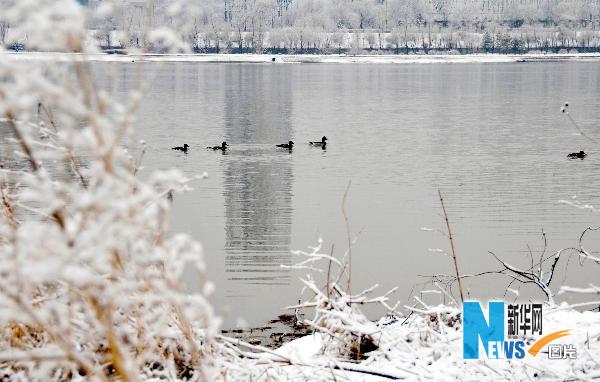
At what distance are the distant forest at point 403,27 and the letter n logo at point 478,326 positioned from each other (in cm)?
10095

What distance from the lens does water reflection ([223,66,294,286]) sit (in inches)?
498

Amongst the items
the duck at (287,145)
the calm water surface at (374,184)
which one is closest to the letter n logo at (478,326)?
the calm water surface at (374,184)

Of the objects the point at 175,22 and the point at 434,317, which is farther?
the point at 434,317

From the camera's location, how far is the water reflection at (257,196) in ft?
41.5

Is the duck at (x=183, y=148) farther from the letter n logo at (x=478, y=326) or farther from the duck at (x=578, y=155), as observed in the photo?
the letter n logo at (x=478, y=326)

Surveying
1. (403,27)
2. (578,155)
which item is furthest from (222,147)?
(403,27)

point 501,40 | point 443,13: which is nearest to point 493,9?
point 443,13

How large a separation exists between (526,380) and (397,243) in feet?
34.0

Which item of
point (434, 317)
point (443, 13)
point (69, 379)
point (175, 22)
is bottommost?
point (434, 317)

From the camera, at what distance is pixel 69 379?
3.15 meters

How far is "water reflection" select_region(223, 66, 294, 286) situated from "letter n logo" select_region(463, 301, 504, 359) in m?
7.63

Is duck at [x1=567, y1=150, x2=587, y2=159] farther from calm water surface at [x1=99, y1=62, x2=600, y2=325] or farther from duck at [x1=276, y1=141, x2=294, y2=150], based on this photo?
duck at [x1=276, y1=141, x2=294, y2=150]

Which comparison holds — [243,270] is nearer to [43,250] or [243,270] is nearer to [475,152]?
[43,250]

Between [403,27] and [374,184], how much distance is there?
15265 cm
